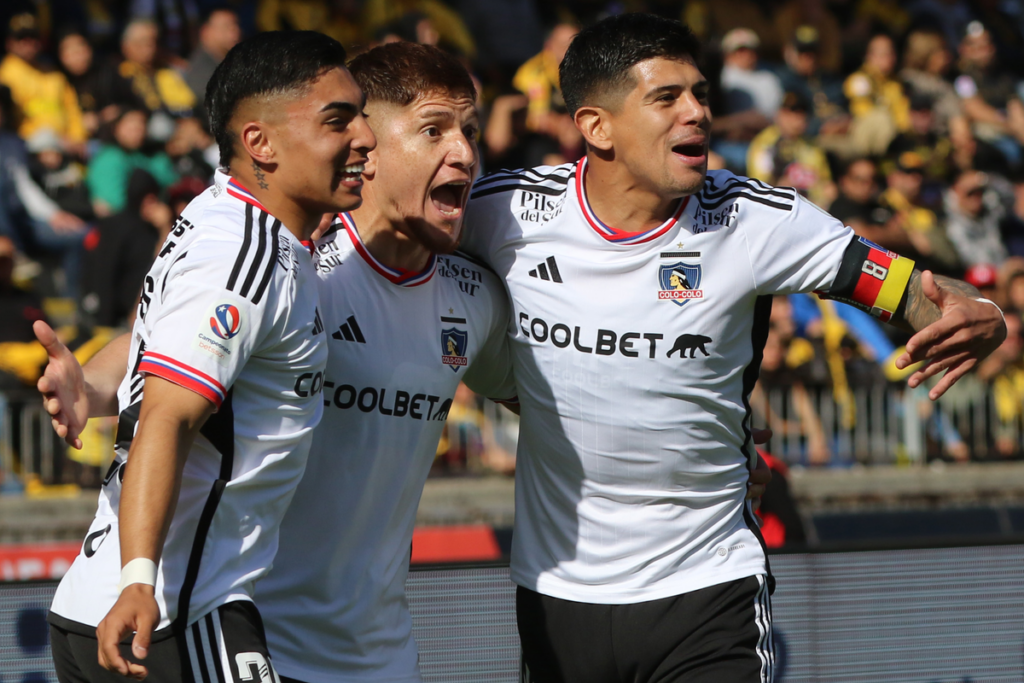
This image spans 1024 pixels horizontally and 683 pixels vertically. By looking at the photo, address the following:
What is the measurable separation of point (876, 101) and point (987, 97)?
5.65ft

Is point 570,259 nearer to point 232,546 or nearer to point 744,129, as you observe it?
point 232,546

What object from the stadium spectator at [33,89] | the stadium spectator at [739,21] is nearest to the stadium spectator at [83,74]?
the stadium spectator at [33,89]

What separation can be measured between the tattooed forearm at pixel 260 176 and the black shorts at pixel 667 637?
1737mm

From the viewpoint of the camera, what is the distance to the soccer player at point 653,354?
3.99 meters

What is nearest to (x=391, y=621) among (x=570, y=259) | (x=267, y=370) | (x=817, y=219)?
(x=267, y=370)

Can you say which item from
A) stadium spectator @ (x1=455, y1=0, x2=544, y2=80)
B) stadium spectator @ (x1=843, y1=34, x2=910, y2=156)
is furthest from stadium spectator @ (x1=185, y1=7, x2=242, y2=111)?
stadium spectator @ (x1=843, y1=34, x2=910, y2=156)

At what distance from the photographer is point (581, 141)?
40.3ft

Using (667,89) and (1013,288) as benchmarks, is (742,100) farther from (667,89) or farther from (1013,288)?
(667,89)

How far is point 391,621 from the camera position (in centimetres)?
372

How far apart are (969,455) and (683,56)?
300 inches

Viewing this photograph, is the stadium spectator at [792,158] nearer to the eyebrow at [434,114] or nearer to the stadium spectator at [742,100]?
the stadium spectator at [742,100]

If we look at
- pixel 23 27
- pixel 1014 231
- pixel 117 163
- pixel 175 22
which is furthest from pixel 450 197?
pixel 1014 231

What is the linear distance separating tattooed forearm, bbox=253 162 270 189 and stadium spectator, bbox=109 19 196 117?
8.35 metres

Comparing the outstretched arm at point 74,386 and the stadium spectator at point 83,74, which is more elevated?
the stadium spectator at point 83,74
